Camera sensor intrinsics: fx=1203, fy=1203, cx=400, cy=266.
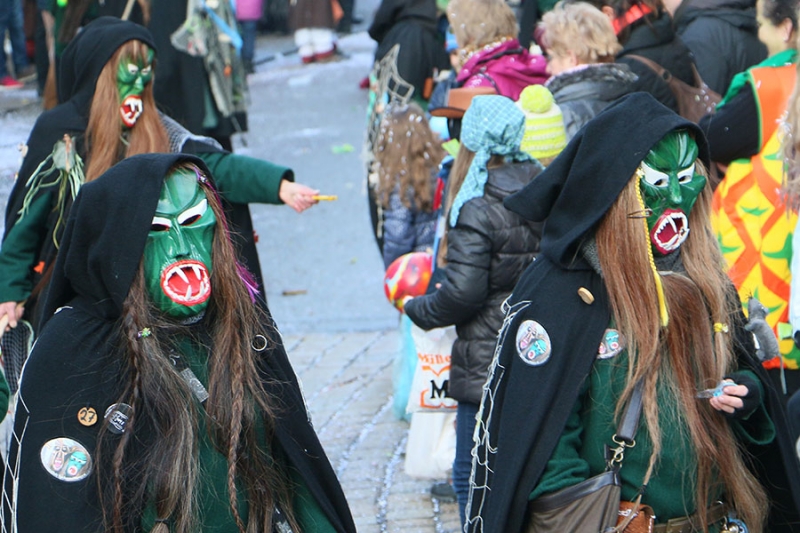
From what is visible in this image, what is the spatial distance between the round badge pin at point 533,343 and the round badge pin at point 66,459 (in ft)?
4.10

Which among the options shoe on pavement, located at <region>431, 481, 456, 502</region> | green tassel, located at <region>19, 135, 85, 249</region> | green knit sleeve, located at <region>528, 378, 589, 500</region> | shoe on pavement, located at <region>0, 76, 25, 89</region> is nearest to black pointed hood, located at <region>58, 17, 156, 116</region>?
green tassel, located at <region>19, 135, 85, 249</region>

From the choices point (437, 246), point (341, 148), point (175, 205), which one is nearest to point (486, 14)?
point (437, 246)

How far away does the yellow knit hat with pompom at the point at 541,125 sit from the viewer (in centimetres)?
520

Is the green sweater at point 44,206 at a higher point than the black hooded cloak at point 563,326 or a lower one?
lower

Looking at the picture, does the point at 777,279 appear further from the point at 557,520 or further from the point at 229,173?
the point at 229,173

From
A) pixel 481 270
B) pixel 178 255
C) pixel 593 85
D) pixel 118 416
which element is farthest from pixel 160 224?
pixel 593 85

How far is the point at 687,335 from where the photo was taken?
3.44m

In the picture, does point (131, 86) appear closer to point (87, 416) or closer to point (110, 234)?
point (110, 234)

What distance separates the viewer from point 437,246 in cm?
537

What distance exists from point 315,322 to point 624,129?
5301 mm

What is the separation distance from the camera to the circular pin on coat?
122 inches

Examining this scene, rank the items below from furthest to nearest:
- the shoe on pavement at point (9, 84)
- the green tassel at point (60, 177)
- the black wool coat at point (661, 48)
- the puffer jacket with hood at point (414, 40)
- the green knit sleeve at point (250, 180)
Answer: the shoe on pavement at point (9, 84)
the puffer jacket with hood at point (414, 40)
the black wool coat at point (661, 48)
the green knit sleeve at point (250, 180)
the green tassel at point (60, 177)

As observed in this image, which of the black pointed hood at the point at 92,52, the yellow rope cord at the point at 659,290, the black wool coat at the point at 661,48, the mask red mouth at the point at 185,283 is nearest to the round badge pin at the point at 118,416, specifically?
the mask red mouth at the point at 185,283

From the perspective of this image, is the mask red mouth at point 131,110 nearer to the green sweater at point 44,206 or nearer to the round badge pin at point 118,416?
the green sweater at point 44,206
